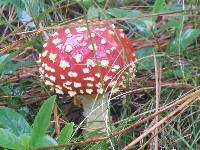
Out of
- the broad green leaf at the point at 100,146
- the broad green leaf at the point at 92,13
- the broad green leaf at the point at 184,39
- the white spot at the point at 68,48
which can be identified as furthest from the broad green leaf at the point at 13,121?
the broad green leaf at the point at 184,39

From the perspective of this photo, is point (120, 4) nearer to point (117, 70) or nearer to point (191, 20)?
point (191, 20)

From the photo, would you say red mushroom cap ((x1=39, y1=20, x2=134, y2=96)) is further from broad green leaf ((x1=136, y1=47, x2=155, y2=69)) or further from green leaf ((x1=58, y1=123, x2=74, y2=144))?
green leaf ((x1=58, y1=123, x2=74, y2=144))

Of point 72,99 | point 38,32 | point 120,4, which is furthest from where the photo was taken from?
point 120,4

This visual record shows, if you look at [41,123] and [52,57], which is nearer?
[41,123]

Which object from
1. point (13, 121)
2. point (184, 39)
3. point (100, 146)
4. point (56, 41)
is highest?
point (56, 41)

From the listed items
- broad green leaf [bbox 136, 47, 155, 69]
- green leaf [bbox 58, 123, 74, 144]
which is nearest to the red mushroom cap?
broad green leaf [bbox 136, 47, 155, 69]

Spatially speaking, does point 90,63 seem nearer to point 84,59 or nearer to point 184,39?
point 84,59

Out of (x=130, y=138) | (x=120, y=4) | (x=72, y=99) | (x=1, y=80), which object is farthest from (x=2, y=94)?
(x=120, y=4)

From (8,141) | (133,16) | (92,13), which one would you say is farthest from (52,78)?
(8,141)
